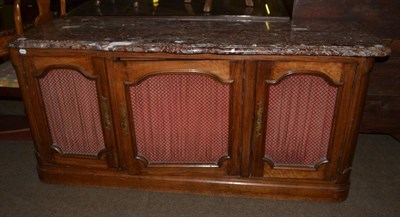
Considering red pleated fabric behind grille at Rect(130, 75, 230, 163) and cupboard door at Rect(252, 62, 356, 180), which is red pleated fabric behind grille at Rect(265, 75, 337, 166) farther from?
red pleated fabric behind grille at Rect(130, 75, 230, 163)

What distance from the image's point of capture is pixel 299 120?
55.7 inches

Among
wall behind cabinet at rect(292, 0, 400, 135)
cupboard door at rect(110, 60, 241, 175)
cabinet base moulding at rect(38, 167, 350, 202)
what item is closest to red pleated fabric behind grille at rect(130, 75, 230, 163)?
cupboard door at rect(110, 60, 241, 175)

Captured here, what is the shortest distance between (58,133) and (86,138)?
5.3 inches

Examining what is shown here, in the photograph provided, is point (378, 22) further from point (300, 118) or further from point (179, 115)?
point (179, 115)

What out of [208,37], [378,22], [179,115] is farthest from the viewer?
[378,22]

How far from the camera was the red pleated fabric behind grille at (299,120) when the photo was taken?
1.34 metres

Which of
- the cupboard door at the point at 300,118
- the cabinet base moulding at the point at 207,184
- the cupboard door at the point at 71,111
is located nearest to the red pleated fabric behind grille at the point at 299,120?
the cupboard door at the point at 300,118

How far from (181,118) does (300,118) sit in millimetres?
494

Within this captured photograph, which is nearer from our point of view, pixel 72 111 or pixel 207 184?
pixel 72 111

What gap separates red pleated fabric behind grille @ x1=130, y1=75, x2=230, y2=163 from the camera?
1.37m

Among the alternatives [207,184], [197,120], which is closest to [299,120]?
[197,120]

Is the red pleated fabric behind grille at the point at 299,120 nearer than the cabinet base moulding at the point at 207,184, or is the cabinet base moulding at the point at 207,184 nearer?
the red pleated fabric behind grille at the point at 299,120

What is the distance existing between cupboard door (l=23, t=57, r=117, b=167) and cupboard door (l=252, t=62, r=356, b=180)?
0.65 metres

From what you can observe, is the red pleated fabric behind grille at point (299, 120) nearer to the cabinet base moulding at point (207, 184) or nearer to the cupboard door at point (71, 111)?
the cabinet base moulding at point (207, 184)
